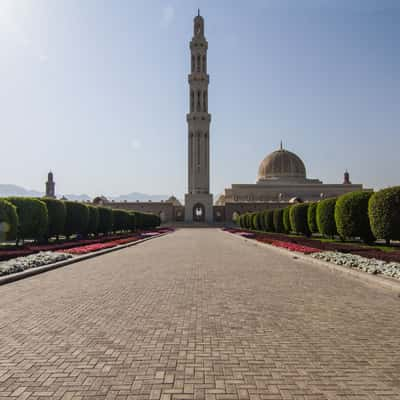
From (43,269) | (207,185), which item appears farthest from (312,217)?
(207,185)

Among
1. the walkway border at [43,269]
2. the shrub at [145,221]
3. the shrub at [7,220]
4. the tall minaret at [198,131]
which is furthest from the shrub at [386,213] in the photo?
the tall minaret at [198,131]

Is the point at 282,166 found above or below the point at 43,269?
above

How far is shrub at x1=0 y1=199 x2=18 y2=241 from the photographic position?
1602 centimetres

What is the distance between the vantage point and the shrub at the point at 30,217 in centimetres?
1831

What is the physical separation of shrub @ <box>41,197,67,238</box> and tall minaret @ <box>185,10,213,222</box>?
49.5 meters

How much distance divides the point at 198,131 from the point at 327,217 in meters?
49.9

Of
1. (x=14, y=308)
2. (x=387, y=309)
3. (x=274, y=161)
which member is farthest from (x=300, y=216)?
(x=274, y=161)

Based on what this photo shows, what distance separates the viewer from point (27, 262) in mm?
10250

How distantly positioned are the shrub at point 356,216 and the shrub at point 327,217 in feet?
7.64

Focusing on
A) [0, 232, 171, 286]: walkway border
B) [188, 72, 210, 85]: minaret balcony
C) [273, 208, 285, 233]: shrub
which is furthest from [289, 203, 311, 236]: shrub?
[188, 72, 210, 85]: minaret balcony

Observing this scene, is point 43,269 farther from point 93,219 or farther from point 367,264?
point 93,219

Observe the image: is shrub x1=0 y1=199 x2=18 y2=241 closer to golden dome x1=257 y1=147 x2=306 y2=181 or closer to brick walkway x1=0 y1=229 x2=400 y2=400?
brick walkway x1=0 y1=229 x2=400 y2=400

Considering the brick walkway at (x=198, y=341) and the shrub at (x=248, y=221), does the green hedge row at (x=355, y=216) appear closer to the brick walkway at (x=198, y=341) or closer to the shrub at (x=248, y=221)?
the brick walkway at (x=198, y=341)

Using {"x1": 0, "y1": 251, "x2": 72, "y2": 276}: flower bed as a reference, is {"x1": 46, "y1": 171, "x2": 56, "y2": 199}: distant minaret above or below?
above
